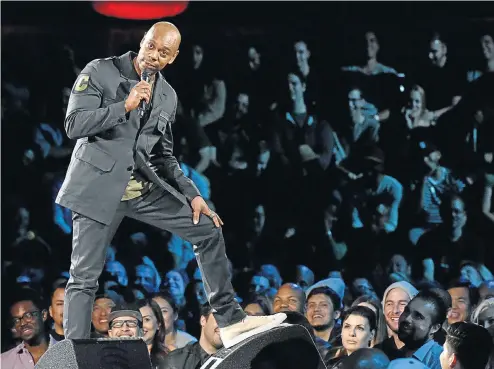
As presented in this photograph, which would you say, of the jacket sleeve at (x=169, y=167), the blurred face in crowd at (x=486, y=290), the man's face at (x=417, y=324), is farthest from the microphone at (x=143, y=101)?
the blurred face in crowd at (x=486, y=290)

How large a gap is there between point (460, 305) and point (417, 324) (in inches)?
39.1

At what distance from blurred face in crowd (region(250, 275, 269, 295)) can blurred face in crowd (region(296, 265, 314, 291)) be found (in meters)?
0.24

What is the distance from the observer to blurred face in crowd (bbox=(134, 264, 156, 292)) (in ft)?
21.2

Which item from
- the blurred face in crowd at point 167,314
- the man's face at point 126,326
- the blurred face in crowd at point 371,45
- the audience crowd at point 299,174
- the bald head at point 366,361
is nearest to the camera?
the bald head at point 366,361

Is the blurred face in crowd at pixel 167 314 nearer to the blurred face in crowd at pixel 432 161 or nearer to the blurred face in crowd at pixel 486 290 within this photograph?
the blurred face in crowd at pixel 486 290

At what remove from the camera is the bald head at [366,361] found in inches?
165

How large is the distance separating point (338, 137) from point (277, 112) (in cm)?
48

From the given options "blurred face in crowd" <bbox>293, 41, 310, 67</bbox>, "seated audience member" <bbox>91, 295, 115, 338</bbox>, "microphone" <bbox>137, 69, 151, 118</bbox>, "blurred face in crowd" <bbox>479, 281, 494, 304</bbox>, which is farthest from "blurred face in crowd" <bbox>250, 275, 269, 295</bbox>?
"microphone" <bbox>137, 69, 151, 118</bbox>

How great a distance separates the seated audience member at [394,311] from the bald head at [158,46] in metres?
2.32

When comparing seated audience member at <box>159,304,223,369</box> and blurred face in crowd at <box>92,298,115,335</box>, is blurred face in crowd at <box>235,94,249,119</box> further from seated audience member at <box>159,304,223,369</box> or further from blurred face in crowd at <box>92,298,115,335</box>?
seated audience member at <box>159,304,223,369</box>

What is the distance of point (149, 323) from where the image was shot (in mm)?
4977

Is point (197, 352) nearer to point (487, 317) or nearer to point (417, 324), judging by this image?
point (417, 324)

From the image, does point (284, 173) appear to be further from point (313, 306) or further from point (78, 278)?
point (78, 278)

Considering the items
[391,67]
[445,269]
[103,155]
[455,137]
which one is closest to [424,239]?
[445,269]
